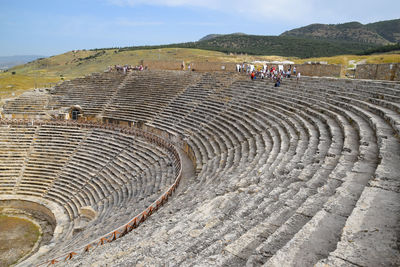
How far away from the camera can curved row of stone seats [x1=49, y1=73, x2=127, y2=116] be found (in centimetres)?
2669

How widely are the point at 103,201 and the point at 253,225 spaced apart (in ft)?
42.2

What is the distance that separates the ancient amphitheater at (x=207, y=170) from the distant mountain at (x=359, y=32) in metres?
118

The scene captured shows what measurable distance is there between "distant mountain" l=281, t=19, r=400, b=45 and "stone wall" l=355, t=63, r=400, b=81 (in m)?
113

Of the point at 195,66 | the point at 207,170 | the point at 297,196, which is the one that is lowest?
the point at 207,170

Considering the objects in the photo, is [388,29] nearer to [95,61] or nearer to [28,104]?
[95,61]

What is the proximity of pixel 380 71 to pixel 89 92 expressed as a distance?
24.8m

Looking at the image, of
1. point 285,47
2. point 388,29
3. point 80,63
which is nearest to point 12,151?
point 80,63

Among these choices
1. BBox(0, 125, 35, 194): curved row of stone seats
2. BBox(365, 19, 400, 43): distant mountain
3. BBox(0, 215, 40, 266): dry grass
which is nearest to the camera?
BBox(0, 215, 40, 266): dry grass

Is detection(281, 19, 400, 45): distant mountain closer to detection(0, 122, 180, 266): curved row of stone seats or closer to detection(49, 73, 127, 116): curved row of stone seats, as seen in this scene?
detection(49, 73, 127, 116): curved row of stone seats

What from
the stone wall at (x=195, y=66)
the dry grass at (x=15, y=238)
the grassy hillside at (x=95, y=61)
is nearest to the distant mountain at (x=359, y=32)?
the grassy hillside at (x=95, y=61)

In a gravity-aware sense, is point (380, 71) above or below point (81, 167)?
above

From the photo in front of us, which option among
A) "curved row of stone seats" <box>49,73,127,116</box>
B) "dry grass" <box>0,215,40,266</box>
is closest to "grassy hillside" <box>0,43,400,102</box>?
"curved row of stone seats" <box>49,73,127,116</box>

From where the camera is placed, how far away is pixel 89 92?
28.6m

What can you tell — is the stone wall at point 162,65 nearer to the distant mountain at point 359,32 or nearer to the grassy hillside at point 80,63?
the grassy hillside at point 80,63
